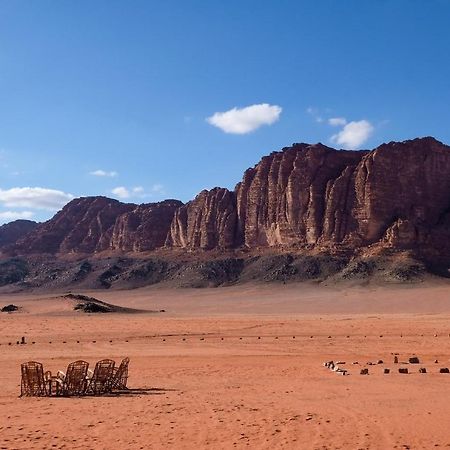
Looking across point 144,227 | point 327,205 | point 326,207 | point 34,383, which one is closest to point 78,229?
point 144,227

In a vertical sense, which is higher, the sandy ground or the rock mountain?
the rock mountain

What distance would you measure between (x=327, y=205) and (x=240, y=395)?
92210 mm

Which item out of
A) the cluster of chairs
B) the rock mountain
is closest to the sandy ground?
the cluster of chairs

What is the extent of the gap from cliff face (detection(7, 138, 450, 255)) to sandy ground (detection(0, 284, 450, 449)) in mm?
61923

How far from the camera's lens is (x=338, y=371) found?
17547 mm

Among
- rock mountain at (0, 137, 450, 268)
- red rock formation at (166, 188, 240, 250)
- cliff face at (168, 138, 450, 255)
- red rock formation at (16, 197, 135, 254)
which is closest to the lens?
rock mountain at (0, 137, 450, 268)

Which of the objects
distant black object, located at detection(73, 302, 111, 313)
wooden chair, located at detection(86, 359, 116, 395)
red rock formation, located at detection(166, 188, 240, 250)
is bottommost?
distant black object, located at detection(73, 302, 111, 313)

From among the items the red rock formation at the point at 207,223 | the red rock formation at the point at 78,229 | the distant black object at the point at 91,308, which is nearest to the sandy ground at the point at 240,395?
the distant black object at the point at 91,308

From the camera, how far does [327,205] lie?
341 ft

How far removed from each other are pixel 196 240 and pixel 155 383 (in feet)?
A: 364

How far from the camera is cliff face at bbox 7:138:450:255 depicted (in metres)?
97.6

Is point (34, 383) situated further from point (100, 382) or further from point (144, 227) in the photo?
point (144, 227)

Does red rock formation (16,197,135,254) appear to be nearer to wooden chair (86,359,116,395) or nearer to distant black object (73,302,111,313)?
distant black object (73,302,111,313)

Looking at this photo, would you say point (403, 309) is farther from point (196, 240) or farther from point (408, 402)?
point (196, 240)
